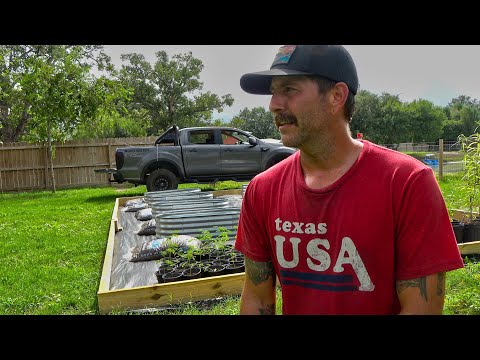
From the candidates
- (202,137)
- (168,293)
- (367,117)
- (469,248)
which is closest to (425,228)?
(168,293)

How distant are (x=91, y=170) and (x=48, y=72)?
4.55 metres

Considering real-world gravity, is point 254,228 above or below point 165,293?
above

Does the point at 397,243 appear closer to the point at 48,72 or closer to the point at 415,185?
the point at 415,185

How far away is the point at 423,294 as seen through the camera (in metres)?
1.39

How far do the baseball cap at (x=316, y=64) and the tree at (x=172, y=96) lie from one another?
24443 mm

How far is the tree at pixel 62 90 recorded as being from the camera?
14078mm

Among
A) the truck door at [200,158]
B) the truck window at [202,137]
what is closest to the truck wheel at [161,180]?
the truck door at [200,158]

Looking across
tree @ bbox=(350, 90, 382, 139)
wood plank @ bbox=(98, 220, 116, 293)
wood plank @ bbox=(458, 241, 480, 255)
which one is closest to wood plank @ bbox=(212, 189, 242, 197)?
wood plank @ bbox=(98, 220, 116, 293)

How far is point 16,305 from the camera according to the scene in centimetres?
425

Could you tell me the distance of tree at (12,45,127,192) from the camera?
1408 centimetres

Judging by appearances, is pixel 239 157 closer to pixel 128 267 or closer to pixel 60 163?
pixel 128 267

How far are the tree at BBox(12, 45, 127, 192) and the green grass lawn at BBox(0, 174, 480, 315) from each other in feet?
15.0

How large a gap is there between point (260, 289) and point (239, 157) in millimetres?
10132

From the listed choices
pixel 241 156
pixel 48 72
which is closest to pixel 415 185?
pixel 241 156
